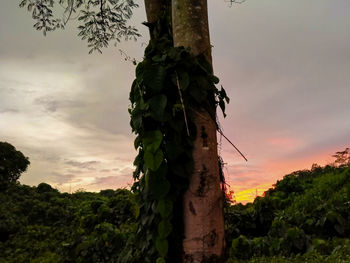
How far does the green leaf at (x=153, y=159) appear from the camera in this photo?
346cm

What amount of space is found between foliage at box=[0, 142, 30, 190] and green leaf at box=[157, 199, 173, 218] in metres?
13.7

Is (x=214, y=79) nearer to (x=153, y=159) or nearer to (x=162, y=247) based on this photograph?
(x=153, y=159)

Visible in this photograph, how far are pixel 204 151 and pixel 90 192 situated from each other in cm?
1315

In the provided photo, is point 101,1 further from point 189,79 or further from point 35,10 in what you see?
point 189,79

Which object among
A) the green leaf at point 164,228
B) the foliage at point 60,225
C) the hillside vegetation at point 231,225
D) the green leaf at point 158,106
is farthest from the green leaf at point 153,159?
the foliage at point 60,225

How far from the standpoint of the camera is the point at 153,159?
350cm

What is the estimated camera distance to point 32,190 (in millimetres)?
14609

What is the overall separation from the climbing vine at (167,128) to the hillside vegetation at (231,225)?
22.4 inches

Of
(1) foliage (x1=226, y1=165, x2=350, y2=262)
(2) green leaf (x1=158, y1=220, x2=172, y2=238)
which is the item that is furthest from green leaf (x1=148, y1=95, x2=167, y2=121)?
(1) foliage (x1=226, y1=165, x2=350, y2=262)

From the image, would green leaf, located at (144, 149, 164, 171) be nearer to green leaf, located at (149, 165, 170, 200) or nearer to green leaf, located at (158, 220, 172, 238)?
green leaf, located at (149, 165, 170, 200)

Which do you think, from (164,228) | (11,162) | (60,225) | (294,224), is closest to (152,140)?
(164,228)

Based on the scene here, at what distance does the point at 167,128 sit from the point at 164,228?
0.95 m

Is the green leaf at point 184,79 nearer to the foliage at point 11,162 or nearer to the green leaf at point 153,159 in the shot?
the green leaf at point 153,159

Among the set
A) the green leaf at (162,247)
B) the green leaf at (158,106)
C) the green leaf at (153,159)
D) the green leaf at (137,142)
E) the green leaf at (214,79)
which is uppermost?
the green leaf at (214,79)
